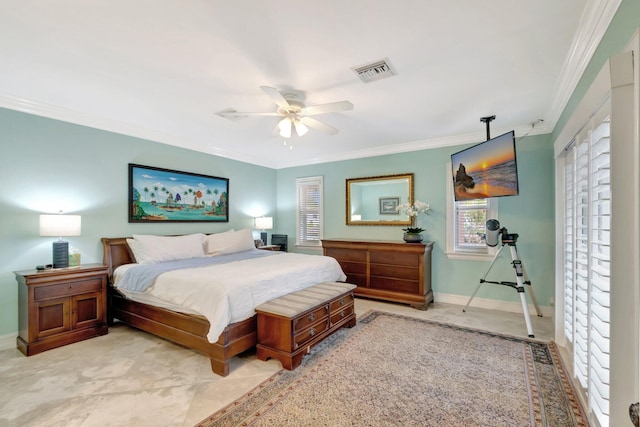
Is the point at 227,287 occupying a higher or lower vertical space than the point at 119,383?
higher

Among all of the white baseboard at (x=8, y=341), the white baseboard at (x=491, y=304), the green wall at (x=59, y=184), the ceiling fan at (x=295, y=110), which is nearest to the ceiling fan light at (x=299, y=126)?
the ceiling fan at (x=295, y=110)

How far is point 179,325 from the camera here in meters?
2.83

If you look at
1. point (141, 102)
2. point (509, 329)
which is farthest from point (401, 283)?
point (141, 102)

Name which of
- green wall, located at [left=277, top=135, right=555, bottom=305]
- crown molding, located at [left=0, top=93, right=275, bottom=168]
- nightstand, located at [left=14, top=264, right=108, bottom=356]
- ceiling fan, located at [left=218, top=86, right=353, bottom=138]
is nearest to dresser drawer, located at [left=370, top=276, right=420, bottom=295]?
green wall, located at [left=277, top=135, right=555, bottom=305]

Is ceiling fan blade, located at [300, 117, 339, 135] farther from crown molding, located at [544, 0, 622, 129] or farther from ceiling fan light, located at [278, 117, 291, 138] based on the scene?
crown molding, located at [544, 0, 622, 129]

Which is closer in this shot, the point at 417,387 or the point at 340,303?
the point at 417,387

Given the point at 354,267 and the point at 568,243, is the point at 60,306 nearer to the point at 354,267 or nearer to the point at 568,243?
the point at 354,267

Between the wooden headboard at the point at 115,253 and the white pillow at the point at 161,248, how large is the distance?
0.11 m

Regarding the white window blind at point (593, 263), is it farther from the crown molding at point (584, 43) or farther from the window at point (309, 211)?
the window at point (309, 211)

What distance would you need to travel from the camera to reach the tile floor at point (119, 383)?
198cm

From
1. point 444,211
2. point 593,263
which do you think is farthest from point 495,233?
point 593,263

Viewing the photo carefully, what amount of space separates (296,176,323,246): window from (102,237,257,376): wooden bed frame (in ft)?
10.7

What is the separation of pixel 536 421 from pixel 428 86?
108 inches

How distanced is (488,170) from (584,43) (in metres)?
1.54
